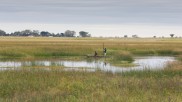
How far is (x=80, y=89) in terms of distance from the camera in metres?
18.4

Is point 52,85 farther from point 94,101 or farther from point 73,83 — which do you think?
point 94,101

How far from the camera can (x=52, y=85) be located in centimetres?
1983

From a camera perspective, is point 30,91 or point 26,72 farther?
point 26,72

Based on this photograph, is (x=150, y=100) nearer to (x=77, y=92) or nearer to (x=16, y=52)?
A: (x=77, y=92)

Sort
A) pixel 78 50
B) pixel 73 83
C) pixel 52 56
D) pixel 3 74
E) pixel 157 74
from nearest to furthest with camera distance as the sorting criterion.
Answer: pixel 73 83
pixel 3 74
pixel 157 74
pixel 52 56
pixel 78 50

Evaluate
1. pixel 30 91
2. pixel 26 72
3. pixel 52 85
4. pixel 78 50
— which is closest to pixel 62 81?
pixel 52 85

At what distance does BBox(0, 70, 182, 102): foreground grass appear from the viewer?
51.0ft

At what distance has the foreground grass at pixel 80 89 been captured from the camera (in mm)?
15531

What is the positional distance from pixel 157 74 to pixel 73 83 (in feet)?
25.3

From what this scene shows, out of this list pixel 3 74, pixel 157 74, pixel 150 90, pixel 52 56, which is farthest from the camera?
pixel 52 56

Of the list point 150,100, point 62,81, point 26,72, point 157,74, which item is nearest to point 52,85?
point 62,81

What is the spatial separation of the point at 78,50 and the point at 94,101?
136 ft

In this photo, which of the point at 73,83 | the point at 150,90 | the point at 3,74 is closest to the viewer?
the point at 150,90

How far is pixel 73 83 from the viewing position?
19.2 meters
